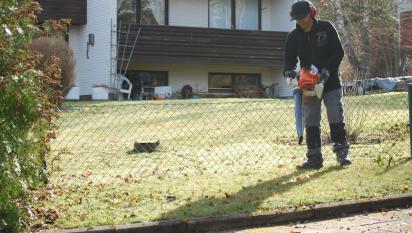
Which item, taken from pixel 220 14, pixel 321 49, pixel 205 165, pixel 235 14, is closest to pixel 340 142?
pixel 321 49

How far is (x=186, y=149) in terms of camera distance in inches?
389

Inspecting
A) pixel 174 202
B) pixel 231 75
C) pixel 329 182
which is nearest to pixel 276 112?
pixel 329 182

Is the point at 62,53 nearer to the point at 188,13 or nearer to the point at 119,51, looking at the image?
the point at 119,51

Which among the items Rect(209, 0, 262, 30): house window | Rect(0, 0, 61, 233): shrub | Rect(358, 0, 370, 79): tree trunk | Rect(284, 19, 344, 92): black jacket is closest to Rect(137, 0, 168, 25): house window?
Rect(209, 0, 262, 30): house window

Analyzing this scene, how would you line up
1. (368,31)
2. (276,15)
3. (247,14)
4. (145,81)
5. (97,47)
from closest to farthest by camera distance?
(97,47), (145,81), (247,14), (276,15), (368,31)

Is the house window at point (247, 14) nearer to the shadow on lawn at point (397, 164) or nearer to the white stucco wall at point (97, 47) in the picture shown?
the white stucco wall at point (97, 47)

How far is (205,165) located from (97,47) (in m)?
15.0

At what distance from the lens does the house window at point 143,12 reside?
23672mm

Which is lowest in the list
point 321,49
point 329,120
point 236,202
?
point 236,202

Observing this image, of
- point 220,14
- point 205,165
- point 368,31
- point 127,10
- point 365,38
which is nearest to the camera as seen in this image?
point 205,165

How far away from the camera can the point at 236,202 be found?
604cm

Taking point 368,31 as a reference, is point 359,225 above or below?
below

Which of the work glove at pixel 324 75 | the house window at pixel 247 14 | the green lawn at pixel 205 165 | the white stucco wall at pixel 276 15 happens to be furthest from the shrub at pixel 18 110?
the white stucco wall at pixel 276 15

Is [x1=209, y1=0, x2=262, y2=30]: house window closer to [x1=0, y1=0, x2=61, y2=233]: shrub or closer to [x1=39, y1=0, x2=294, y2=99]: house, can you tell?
[x1=39, y1=0, x2=294, y2=99]: house
